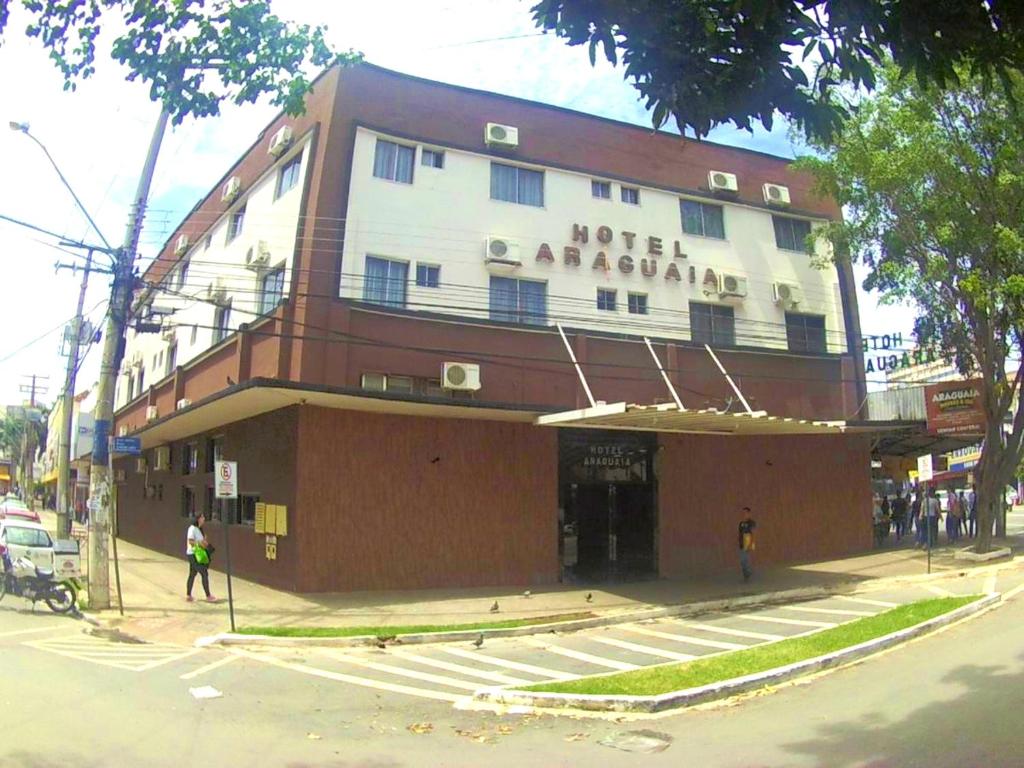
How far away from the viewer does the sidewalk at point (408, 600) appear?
43.8ft

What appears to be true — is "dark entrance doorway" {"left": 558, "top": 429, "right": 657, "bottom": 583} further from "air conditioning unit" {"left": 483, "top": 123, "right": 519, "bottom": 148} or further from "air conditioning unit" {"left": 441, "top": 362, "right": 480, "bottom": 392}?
"air conditioning unit" {"left": 483, "top": 123, "right": 519, "bottom": 148}

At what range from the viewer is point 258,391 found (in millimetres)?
14727

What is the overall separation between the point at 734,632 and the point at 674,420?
4.88 m

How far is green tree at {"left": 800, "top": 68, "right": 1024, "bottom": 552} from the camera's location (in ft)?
62.7

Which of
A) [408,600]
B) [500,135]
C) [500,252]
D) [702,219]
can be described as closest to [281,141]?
[500,135]

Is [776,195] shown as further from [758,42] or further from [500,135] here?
[758,42]

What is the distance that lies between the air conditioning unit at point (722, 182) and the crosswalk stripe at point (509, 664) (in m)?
15.5

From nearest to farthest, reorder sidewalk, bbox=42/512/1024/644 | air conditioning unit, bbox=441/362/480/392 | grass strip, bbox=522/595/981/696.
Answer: grass strip, bbox=522/595/981/696, sidewalk, bbox=42/512/1024/644, air conditioning unit, bbox=441/362/480/392

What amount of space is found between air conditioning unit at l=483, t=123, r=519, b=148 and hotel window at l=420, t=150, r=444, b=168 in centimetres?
122

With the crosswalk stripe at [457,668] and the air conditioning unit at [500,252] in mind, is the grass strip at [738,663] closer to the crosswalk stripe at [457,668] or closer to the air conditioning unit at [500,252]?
the crosswalk stripe at [457,668]

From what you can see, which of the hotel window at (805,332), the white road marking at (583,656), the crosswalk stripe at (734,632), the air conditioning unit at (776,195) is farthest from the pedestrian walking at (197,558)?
the air conditioning unit at (776,195)

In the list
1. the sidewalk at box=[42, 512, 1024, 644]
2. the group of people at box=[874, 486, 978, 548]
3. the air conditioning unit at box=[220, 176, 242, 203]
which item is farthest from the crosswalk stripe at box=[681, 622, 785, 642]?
the air conditioning unit at box=[220, 176, 242, 203]

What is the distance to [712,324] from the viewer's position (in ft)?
70.9

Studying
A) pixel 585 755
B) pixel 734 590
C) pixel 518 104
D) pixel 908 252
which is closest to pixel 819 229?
pixel 908 252
